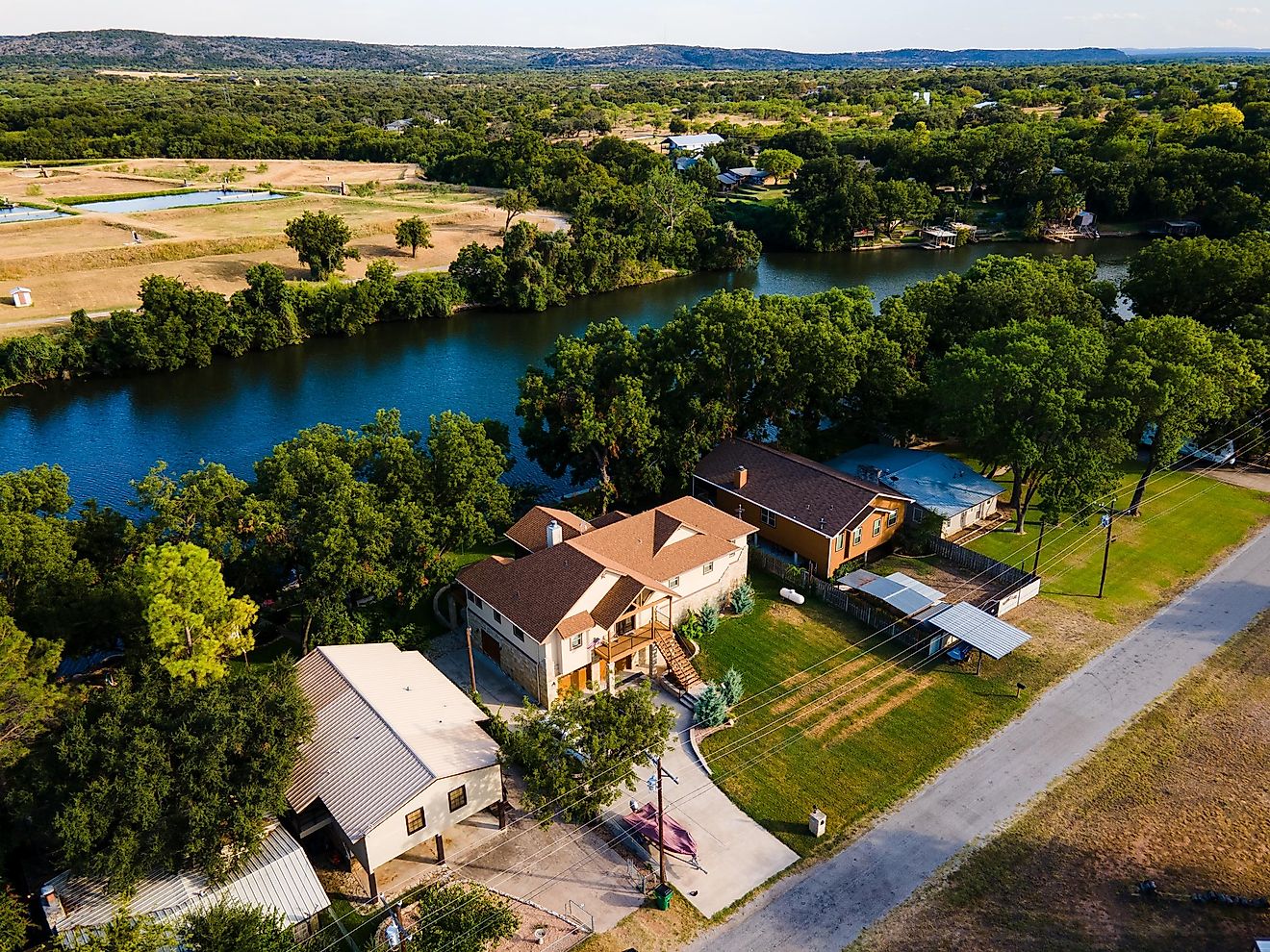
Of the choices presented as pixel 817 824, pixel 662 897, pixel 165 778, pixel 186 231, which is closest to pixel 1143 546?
pixel 817 824

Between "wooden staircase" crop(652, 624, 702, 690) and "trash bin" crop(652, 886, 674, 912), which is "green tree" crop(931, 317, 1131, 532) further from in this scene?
"trash bin" crop(652, 886, 674, 912)

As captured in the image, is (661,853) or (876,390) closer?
(661,853)

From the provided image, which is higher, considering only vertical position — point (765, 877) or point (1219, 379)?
point (1219, 379)

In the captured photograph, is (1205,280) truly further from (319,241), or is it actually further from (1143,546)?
(319,241)

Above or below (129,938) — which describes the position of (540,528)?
above

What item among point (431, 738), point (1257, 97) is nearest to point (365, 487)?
point (431, 738)

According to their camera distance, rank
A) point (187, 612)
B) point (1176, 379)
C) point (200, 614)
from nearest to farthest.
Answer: point (187, 612), point (200, 614), point (1176, 379)

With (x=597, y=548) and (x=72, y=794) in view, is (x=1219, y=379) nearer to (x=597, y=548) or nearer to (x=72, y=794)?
(x=597, y=548)
